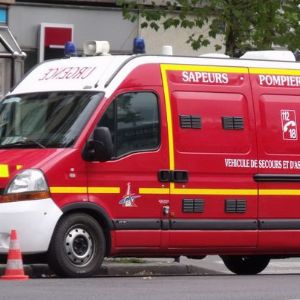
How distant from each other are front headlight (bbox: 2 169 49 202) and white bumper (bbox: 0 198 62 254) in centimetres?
6

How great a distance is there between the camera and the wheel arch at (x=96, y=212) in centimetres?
1323

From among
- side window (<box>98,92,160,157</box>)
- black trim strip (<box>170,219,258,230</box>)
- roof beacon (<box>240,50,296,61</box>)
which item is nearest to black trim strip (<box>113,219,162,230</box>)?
black trim strip (<box>170,219,258,230</box>)

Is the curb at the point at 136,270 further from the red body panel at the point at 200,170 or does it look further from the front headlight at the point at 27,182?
the front headlight at the point at 27,182

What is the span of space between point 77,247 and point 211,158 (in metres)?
2.01

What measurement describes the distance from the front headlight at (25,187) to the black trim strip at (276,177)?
115 inches

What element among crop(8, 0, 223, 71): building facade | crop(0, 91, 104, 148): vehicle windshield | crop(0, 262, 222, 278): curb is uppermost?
crop(8, 0, 223, 71): building facade

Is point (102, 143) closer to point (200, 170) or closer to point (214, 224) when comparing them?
point (200, 170)

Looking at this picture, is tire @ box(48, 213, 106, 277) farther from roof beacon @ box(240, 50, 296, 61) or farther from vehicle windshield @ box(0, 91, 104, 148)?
roof beacon @ box(240, 50, 296, 61)

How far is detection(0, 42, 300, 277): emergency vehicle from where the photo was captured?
1317 centimetres

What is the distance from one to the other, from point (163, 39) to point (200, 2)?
668 cm

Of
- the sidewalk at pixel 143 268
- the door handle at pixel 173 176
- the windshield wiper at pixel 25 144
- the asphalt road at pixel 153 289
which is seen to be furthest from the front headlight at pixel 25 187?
the sidewalk at pixel 143 268

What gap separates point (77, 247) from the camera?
13406 millimetres

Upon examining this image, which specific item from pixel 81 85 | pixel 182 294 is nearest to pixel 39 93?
pixel 81 85

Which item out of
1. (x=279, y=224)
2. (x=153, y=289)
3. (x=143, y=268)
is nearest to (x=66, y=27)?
(x=143, y=268)
